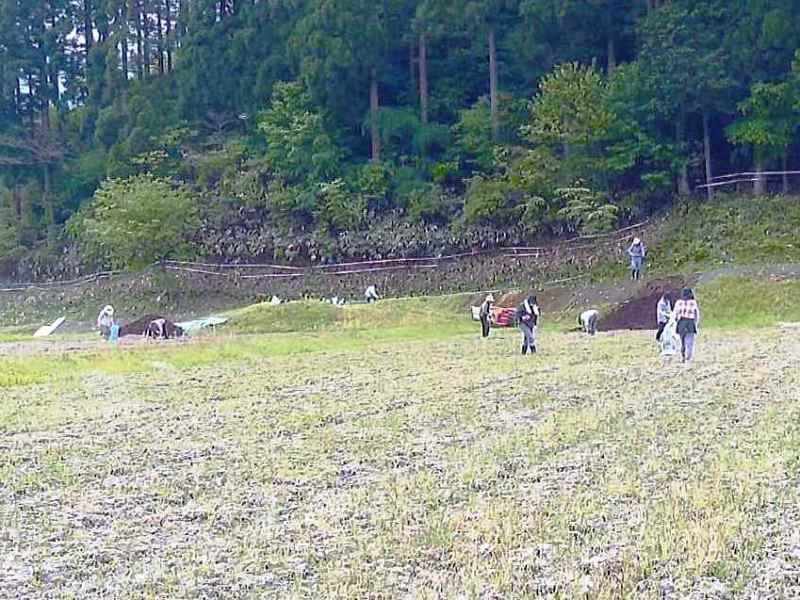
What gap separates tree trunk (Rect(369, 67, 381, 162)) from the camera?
1715 inches

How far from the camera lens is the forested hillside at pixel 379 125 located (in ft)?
121

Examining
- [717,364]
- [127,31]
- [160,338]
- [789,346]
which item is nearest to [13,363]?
[160,338]

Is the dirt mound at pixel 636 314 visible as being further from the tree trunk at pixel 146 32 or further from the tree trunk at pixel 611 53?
the tree trunk at pixel 146 32

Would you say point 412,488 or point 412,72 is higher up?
point 412,72

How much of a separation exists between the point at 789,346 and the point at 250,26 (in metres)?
34.7

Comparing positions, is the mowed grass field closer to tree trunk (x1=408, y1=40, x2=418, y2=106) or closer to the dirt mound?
the dirt mound

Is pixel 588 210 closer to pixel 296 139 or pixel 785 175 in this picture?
pixel 785 175

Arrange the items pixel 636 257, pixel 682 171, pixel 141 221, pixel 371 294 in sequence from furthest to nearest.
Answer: pixel 141 221 → pixel 682 171 → pixel 371 294 → pixel 636 257

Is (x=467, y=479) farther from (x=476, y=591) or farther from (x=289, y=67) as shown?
(x=289, y=67)

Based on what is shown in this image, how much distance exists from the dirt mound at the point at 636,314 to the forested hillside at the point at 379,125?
8.26 metres

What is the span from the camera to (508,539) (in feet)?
22.8

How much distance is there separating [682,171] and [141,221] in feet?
69.3

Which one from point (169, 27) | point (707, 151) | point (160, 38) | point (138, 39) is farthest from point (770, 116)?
point (169, 27)

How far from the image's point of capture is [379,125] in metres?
43.6
